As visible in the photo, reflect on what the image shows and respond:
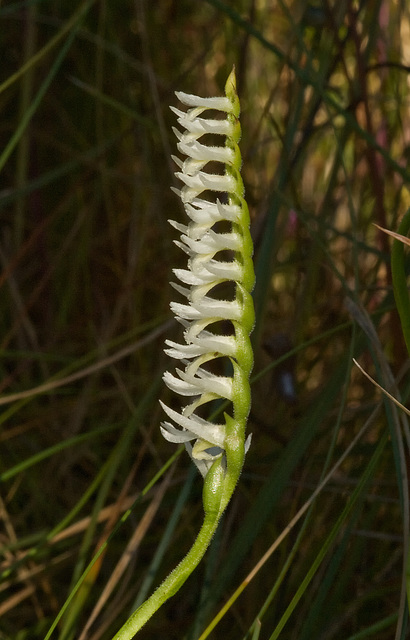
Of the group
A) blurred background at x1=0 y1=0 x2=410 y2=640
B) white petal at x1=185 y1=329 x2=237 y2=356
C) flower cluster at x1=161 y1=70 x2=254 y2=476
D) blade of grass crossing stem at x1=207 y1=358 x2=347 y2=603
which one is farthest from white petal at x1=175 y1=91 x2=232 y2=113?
blade of grass crossing stem at x1=207 y1=358 x2=347 y2=603

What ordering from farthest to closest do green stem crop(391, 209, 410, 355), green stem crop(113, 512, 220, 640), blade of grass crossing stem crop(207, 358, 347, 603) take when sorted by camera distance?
blade of grass crossing stem crop(207, 358, 347, 603)
green stem crop(391, 209, 410, 355)
green stem crop(113, 512, 220, 640)

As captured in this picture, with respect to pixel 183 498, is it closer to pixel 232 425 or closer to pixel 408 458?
pixel 408 458

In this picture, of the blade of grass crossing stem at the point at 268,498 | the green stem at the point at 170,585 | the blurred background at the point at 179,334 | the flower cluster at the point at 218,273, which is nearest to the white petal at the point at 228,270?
the flower cluster at the point at 218,273

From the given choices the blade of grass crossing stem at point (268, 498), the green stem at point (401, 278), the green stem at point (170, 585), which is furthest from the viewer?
the blade of grass crossing stem at point (268, 498)

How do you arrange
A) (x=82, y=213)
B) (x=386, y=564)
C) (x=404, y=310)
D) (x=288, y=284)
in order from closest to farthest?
(x=404, y=310) < (x=386, y=564) < (x=82, y=213) < (x=288, y=284)

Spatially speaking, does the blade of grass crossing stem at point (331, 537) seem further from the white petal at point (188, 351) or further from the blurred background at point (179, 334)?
the white petal at point (188, 351)

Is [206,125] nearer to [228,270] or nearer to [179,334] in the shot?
[228,270]

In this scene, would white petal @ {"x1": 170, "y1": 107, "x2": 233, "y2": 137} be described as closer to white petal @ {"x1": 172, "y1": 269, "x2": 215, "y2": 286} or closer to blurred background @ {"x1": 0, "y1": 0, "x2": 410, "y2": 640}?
white petal @ {"x1": 172, "y1": 269, "x2": 215, "y2": 286}

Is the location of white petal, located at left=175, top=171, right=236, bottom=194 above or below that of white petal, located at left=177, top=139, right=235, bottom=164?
below

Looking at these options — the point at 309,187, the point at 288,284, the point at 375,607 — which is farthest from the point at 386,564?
the point at 309,187
